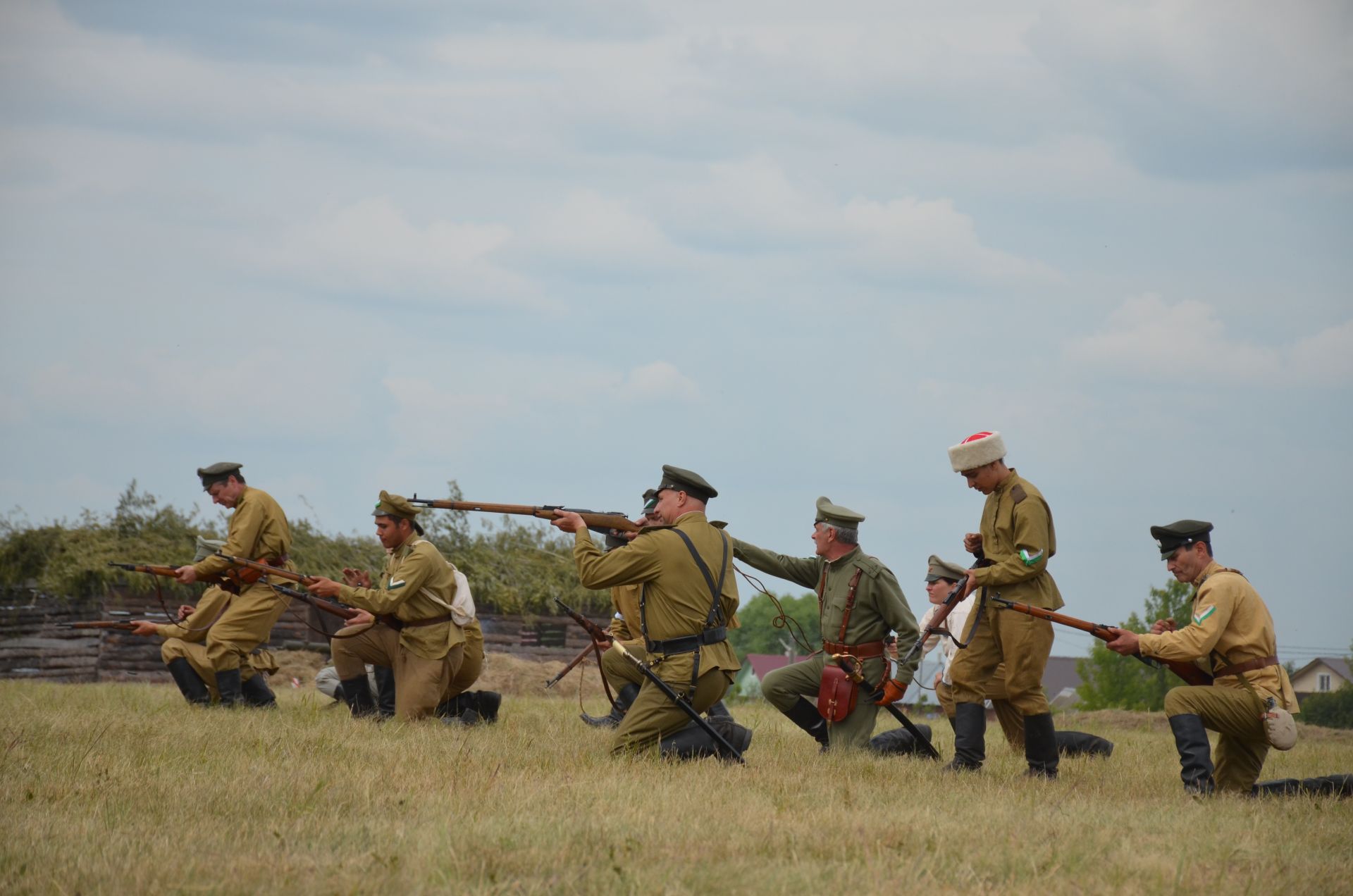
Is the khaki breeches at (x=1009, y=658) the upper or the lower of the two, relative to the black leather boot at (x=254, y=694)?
upper

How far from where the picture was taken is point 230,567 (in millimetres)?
11797

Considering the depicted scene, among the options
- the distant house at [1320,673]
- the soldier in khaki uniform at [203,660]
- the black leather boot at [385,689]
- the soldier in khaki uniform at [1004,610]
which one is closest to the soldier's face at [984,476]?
the soldier in khaki uniform at [1004,610]

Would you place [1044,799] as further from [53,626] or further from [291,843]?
[53,626]

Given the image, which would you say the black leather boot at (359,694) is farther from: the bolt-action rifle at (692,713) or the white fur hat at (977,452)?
the white fur hat at (977,452)

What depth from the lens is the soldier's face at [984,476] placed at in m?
8.77

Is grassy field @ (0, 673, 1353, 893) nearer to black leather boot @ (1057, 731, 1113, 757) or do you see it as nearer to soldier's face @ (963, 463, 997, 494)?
black leather boot @ (1057, 731, 1113, 757)

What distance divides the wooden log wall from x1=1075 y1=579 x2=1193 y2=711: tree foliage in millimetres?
15812

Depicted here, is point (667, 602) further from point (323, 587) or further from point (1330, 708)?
point (1330, 708)

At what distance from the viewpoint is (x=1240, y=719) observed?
7848 mm

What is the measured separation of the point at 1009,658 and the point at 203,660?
732 centimetres

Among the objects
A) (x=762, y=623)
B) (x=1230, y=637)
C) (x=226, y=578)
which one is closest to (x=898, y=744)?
(x=1230, y=637)

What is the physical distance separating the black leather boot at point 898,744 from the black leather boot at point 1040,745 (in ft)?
5.21

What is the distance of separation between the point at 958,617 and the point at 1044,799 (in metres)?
5.86

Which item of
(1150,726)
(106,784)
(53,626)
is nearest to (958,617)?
(1150,726)
